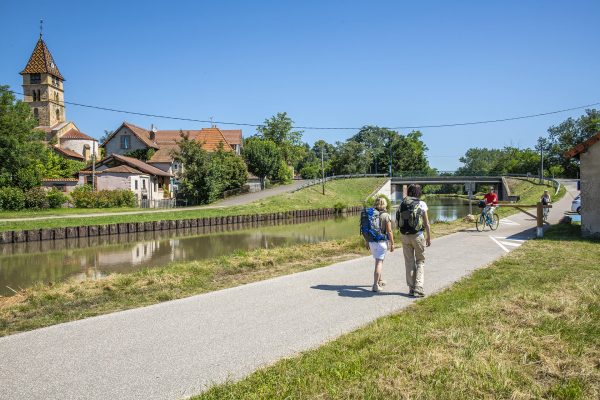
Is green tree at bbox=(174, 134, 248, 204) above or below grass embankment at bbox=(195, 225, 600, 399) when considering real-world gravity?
above

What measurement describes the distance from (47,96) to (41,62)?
612 cm

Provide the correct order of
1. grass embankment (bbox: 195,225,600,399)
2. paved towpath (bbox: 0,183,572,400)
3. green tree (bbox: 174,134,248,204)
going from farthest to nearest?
green tree (bbox: 174,134,248,204), paved towpath (bbox: 0,183,572,400), grass embankment (bbox: 195,225,600,399)

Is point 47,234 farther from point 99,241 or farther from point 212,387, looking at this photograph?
point 212,387

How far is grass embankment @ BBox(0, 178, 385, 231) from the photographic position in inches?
1168

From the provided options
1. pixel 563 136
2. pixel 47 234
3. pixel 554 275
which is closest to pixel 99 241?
pixel 47 234

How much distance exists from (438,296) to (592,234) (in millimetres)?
11827

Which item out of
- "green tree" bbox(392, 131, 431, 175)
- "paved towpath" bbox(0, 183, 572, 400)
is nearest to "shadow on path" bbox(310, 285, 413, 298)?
"paved towpath" bbox(0, 183, 572, 400)

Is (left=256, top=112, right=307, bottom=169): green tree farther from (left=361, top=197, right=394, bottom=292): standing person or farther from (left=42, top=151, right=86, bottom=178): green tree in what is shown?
(left=361, top=197, right=394, bottom=292): standing person

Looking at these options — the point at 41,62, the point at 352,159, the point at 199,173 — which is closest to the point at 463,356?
the point at 199,173

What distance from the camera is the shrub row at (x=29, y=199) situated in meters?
37.8

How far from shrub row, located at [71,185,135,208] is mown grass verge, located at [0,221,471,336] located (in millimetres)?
33075

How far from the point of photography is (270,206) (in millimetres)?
45562

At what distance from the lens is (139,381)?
448cm

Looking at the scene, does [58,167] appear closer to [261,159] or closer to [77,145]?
[77,145]
